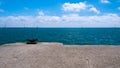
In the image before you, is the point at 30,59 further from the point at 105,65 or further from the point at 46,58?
the point at 105,65

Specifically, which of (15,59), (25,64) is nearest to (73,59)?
(25,64)

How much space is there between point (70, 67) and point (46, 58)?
133 centimetres

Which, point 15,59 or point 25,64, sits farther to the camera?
point 15,59

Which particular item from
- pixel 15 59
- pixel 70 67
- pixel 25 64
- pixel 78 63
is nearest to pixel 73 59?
pixel 78 63

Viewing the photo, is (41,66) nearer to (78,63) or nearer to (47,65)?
(47,65)

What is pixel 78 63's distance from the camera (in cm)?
543

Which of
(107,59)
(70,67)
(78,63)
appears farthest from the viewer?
(107,59)

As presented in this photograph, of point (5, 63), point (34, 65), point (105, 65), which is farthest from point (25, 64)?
point (105, 65)

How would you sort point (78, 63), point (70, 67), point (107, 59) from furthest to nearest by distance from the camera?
point (107, 59), point (78, 63), point (70, 67)

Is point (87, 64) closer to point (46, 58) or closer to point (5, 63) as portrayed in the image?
point (46, 58)

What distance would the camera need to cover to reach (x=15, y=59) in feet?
19.6

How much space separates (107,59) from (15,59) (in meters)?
3.49

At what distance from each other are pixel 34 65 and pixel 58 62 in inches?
33.4

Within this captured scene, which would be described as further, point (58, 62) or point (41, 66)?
point (58, 62)
